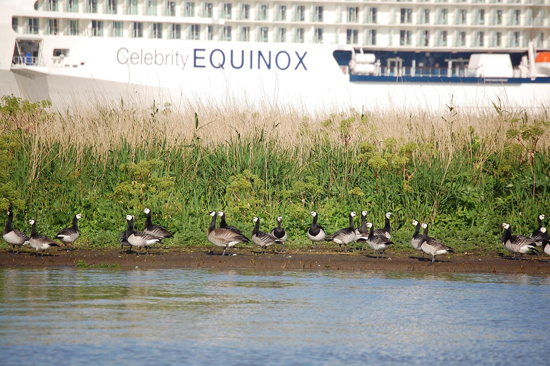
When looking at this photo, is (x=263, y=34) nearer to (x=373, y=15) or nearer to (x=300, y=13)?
(x=300, y=13)

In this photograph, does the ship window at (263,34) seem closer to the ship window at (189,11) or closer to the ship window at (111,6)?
the ship window at (189,11)

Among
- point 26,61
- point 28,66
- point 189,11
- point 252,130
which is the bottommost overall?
point 252,130

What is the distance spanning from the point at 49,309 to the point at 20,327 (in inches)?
27.9

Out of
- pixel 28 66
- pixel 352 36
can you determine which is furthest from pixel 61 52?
pixel 352 36

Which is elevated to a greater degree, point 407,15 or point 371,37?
point 407,15

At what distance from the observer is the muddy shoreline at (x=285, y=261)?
384 inches

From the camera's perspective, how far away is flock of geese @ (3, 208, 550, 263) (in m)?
10.0

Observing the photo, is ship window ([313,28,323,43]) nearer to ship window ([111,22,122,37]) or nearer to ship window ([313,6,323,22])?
ship window ([313,6,323,22])

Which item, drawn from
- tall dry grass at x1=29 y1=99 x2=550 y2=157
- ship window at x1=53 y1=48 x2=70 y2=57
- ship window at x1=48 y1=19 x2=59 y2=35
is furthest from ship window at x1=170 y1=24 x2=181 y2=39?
tall dry grass at x1=29 y1=99 x2=550 y2=157

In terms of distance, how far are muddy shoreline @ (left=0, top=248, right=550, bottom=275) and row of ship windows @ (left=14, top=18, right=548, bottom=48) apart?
29258 mm

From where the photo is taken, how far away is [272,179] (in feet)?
41.2

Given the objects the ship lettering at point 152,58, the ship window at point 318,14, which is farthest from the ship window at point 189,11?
the ship window at point 318,14

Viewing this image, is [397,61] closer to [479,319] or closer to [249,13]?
[249,13]

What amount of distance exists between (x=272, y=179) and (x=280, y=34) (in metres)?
28.8
